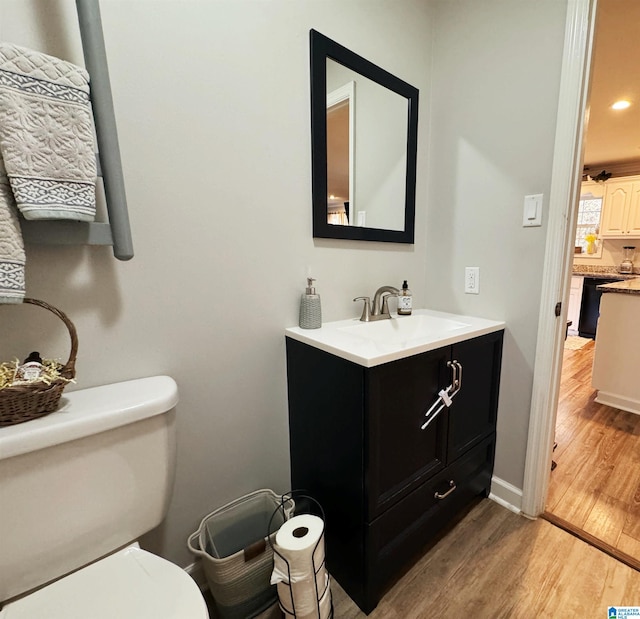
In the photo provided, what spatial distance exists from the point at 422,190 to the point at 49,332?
1.60 meters

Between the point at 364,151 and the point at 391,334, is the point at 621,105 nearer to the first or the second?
the point at 364,151

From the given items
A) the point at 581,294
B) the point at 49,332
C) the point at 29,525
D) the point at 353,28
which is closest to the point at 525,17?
the point at 353,28

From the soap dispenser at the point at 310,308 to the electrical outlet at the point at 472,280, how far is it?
0.77 metres

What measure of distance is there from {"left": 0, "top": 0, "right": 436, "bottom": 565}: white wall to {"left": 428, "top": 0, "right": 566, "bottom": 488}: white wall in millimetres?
179

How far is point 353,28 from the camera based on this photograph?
1.25m

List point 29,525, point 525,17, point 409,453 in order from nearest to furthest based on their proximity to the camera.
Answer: point 29,525 < point 409,453 < point 525,17

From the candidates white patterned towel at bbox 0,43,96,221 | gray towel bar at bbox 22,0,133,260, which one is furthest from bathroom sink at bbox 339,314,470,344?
white patterned towel at bbox 0,43,96,221

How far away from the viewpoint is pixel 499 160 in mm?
1355

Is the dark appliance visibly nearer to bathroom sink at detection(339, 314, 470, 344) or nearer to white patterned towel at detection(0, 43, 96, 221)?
bathroom sink at detection(339, 314, 470, 344)

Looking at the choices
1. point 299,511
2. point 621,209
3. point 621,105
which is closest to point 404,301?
point 299,511

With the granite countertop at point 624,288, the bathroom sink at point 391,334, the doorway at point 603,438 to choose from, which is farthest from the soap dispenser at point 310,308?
the granite countertop at point 624,288

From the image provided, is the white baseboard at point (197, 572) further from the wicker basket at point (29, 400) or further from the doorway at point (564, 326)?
the doorway at point (564, 326)

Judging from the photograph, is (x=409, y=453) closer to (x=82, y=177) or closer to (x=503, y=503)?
(x=503, y=503)

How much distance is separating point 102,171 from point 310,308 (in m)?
0.74
